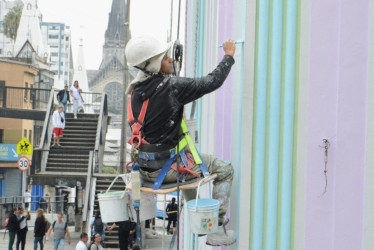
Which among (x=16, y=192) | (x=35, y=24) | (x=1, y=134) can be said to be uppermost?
(x=35, y=24)

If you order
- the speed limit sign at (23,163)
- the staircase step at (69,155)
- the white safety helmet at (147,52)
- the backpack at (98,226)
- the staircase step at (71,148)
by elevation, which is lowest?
the backpack at (98,226)

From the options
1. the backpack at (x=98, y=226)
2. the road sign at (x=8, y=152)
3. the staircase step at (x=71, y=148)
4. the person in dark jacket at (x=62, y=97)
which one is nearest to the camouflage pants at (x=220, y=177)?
the backpack at (x=98, y=226)

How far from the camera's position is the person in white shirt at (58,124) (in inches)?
1015

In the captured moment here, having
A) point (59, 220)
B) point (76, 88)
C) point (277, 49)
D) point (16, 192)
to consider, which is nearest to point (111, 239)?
point (59, 220)

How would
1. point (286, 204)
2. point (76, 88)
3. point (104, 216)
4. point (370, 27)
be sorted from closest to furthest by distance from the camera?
point (370, 27) < point (286, 204) < point (104, 216) < point (76, 88)

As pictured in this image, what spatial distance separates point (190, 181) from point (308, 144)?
128 cm

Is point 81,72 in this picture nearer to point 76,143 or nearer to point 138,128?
point 76,143

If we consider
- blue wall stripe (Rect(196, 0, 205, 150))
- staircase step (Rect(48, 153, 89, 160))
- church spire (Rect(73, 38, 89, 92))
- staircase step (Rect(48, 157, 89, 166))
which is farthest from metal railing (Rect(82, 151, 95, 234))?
church spire (Rect(73, 38, 89, 92))

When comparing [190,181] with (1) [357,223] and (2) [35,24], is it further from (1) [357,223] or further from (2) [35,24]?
(2) [35,24]

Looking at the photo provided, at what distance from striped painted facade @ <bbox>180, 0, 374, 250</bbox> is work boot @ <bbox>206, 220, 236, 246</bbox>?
58 mm

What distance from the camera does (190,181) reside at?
4.88m

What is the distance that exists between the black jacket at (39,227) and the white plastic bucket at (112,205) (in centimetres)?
1558

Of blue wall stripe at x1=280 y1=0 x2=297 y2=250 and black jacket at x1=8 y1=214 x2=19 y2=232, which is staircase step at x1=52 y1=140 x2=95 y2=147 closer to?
black jacket at x1=8 y1=214 x2=19 y2=232

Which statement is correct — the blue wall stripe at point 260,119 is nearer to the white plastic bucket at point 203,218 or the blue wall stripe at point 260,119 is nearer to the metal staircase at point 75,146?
the white plastic bucket at point 203,218
